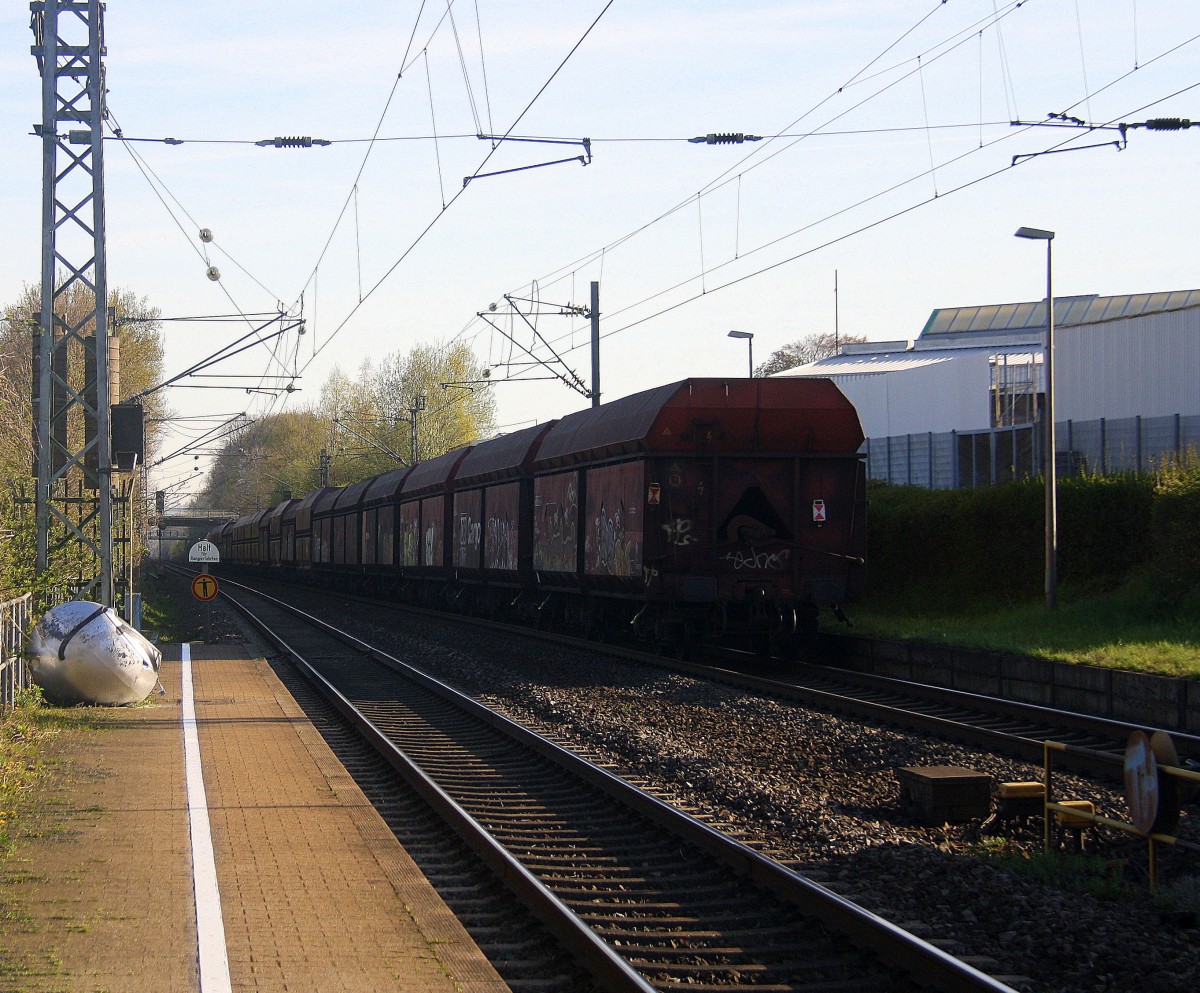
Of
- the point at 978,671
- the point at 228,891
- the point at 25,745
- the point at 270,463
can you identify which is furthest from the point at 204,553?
the point at 270,463

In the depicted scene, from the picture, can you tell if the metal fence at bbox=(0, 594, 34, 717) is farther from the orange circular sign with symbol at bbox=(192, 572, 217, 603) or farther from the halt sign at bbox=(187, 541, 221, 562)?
the halt sign at bbox=(187, 541, 221, 562)

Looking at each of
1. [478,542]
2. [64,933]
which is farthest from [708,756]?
[478,542]

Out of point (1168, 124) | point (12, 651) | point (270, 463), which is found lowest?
point (12, 651)

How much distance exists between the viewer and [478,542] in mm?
27281

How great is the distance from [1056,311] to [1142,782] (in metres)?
58.5

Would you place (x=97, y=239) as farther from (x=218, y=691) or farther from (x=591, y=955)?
(x=591, y=955)

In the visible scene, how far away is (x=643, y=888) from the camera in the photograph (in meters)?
7.08

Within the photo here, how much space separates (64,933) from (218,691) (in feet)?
33.9

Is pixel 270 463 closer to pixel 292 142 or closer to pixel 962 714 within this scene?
pixel 292 142

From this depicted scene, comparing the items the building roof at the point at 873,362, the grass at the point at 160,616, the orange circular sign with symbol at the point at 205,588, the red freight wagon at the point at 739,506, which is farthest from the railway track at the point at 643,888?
the building roof at the point at 873,362

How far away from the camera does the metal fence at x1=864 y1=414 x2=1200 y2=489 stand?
27.2 metres

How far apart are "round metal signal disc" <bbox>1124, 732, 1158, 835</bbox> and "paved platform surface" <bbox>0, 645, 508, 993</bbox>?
353 cm

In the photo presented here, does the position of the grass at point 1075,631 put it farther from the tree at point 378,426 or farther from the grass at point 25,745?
the tree at point 378,426

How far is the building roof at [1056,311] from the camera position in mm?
60156
